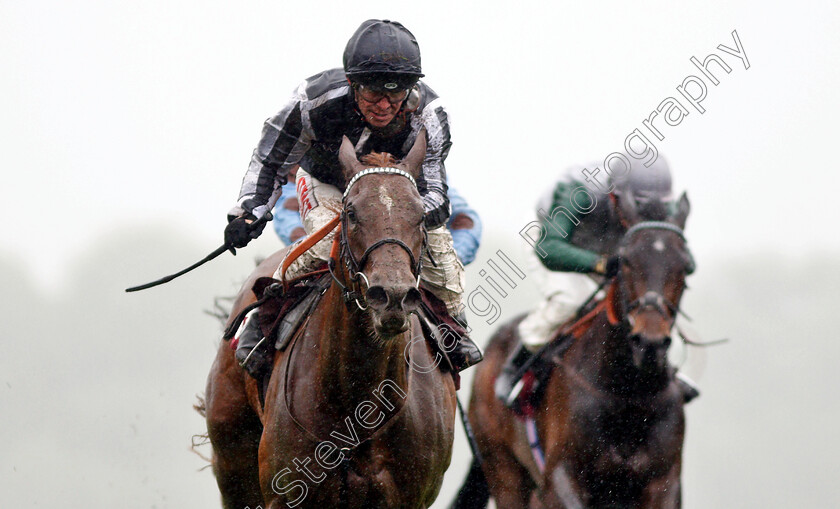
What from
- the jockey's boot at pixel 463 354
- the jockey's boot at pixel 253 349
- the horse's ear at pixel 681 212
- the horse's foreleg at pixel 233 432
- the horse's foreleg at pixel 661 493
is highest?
the horse's ear at pixel 681 212

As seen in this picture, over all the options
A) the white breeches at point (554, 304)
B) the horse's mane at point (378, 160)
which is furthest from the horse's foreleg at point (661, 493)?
the horse's mane at point (378, 160)

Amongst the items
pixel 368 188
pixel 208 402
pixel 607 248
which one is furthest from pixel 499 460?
pixel 368 188

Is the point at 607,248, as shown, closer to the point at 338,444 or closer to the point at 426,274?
the point at 426,274

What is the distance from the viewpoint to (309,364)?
4.39m

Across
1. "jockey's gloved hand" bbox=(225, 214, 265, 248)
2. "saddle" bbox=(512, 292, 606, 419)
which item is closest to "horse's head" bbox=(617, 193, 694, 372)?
"saddle" bbox=(512, 292, 606, 419)

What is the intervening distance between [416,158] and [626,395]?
314 cm

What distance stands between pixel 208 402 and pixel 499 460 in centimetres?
276

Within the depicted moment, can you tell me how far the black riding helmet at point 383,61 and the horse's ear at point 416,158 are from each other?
323mm

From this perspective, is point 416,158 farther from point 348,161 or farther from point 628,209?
point 628,209

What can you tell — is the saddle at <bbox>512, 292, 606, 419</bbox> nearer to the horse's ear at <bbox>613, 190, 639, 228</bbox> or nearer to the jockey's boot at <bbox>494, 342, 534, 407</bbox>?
the jockey's boot at <bbox>494, 342, 534, 407</bbox>

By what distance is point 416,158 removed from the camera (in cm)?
396

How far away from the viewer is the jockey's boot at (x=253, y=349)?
4828 mm

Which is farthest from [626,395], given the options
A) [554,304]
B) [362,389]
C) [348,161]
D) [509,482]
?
[348,161]

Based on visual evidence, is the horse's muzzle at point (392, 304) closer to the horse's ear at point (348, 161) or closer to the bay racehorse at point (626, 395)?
the horse's ear at point (348, 161)
